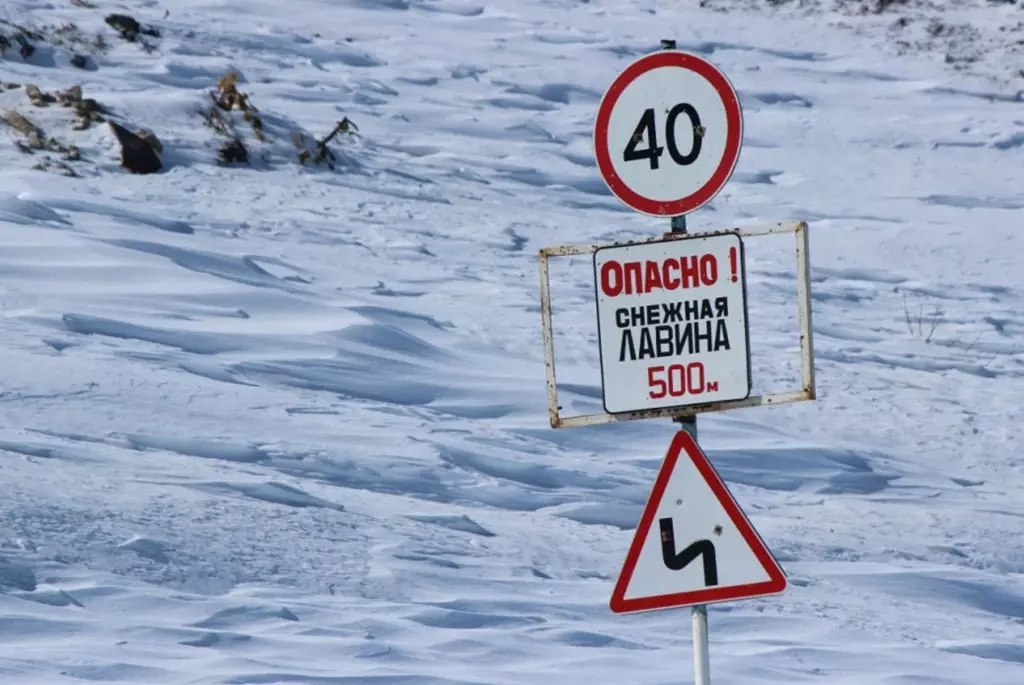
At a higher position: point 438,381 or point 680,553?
point 680,553

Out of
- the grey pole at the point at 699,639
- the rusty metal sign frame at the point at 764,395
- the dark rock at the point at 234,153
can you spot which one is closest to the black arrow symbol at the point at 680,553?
the grey pole at the point at 699,639

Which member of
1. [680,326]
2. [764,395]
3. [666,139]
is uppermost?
[666,139]

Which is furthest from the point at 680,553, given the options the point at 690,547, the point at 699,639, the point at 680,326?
the point at 680,326

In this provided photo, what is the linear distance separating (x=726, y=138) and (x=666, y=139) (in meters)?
0.17

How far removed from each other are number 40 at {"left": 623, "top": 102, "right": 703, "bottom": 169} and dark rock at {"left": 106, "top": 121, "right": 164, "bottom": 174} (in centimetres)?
854

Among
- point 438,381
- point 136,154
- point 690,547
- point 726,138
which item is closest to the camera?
point 690,547

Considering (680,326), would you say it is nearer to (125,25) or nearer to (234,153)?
(234,153)

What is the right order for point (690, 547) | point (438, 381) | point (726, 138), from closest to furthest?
point (690, 547)
point (726, 138)
point (438, 381)

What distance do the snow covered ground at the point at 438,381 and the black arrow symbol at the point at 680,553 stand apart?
66.4 inches

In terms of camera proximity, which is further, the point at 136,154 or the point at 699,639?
the point at 136,154

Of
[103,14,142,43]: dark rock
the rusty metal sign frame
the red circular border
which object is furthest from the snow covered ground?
the red circular border

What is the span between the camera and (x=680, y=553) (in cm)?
415

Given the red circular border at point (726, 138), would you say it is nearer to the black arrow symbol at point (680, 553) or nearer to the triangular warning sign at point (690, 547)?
the triangular warning sign at point (690, 547)

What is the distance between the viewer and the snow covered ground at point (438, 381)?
6152 mm
